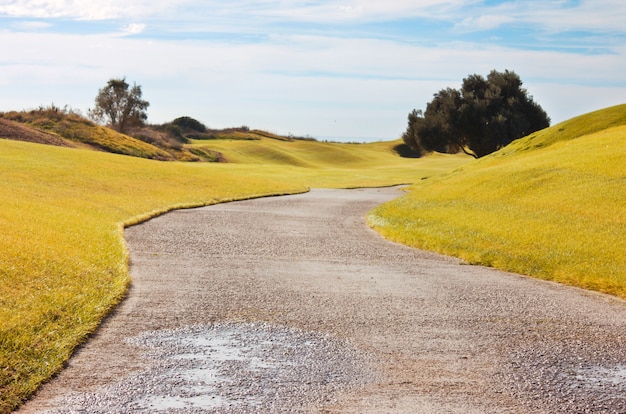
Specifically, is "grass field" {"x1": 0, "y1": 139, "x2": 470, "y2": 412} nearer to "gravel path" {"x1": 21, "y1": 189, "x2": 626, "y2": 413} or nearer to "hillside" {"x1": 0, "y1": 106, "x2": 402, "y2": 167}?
"gravel path" {"x1": 21, "y1": 189, "x2": 626, "y2": 413}

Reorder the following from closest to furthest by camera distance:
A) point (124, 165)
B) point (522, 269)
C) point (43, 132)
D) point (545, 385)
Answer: point (545, 385)
point (522, 269)
point (124, 165)
point (43, 132)

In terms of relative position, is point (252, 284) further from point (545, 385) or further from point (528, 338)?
point (545, 385)

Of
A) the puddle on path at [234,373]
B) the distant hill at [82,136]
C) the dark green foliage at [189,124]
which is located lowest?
the puddle on path at [234,373]

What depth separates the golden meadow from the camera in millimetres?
8852

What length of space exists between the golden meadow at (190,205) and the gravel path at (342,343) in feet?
1.74

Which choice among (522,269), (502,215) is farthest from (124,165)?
(522,269)

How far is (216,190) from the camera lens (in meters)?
35.7

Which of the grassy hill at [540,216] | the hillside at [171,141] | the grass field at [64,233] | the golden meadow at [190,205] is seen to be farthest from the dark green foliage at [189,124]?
the grassy hill at [540,216]

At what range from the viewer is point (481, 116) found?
62.4 m

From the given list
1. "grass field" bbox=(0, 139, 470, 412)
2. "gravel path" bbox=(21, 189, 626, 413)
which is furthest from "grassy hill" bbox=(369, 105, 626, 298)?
"grass field" bbox=(0, 139, 470, 412)

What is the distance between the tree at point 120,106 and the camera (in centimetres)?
8956

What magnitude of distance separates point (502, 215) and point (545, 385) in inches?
550

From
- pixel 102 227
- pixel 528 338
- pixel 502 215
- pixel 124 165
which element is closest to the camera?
pixel 528 338

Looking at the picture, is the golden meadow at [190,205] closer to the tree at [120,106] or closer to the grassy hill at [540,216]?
the grassy hill at [540,216]
